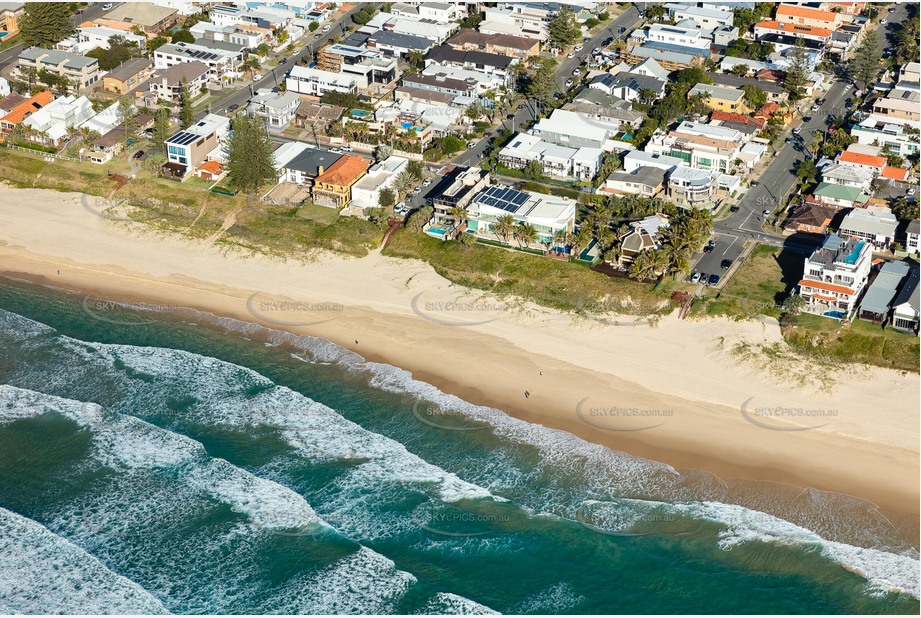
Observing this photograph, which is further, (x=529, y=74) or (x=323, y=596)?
(x=529, y=74)

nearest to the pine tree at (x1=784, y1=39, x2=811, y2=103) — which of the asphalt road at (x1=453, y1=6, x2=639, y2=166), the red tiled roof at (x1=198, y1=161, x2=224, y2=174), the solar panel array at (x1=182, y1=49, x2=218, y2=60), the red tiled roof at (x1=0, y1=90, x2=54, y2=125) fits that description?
the asphalt road at (x1=453, y1=6, x2=639, y2=166)

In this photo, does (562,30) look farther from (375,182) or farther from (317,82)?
(375,182)

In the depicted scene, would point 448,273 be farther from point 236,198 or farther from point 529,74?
point 529,74

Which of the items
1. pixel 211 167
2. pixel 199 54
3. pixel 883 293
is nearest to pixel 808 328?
A: pixel 883 293

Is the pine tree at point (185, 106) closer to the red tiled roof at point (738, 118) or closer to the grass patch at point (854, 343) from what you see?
the red tiled roof at point (738, 118)

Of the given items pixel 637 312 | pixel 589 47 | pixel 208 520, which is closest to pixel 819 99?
pixel 589 47

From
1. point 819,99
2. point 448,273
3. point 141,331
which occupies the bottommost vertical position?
point 141,331

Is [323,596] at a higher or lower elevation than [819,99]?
lower
